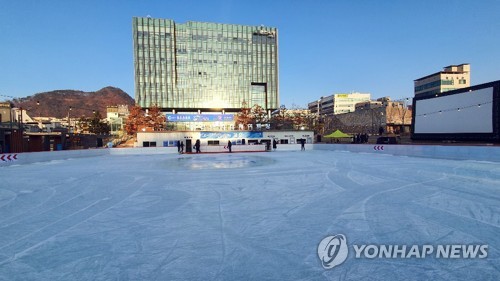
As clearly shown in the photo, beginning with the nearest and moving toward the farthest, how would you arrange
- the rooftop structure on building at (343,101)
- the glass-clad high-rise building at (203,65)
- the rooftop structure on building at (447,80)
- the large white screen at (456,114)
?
the large white screen at (456,114) → the glass-clad high-rise building at (203,65) → the rooftop structure on building at (447,80) → the rooftop structure on building at (343,101)

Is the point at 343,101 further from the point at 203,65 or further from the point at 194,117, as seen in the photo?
the point at 194,117

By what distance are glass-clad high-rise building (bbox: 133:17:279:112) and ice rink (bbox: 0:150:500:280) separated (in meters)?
62.5

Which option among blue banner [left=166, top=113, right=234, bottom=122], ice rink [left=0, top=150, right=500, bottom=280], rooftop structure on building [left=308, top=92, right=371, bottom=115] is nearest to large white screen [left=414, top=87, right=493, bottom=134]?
ice rink [left=0, top=150, right=500, bottom=280]

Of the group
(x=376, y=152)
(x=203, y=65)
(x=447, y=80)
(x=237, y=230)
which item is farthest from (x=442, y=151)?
(x=447, y=80)

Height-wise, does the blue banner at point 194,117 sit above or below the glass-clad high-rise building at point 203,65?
below

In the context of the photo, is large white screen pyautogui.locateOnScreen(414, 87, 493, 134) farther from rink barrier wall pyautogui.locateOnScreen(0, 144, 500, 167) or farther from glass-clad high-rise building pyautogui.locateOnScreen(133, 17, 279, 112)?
glass-clad high-rise building pyautogui.locateOnScreen(133, 17, 279, 112)

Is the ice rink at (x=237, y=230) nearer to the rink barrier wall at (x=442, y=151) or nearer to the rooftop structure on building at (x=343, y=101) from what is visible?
the rink barrier wall at (x=442, y=151)

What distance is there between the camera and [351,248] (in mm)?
3551

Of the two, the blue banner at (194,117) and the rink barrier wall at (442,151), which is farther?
the blue banner at (194,117)

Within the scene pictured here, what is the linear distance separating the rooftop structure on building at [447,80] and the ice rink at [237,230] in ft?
295

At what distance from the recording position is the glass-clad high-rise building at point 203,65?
65.7m

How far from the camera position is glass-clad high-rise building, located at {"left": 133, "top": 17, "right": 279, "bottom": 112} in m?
65.7

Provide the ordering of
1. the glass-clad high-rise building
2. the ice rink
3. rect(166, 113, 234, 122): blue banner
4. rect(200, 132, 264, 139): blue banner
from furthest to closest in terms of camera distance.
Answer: the glass-clad high-rise building
rect(166, 113, 234, 122): blue banner
rect(200, 132, 264, 139): blue banner
the ice rink

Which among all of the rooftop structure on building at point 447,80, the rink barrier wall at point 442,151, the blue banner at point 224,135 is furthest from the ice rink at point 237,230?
the rooftop structure on building at point 447,80
